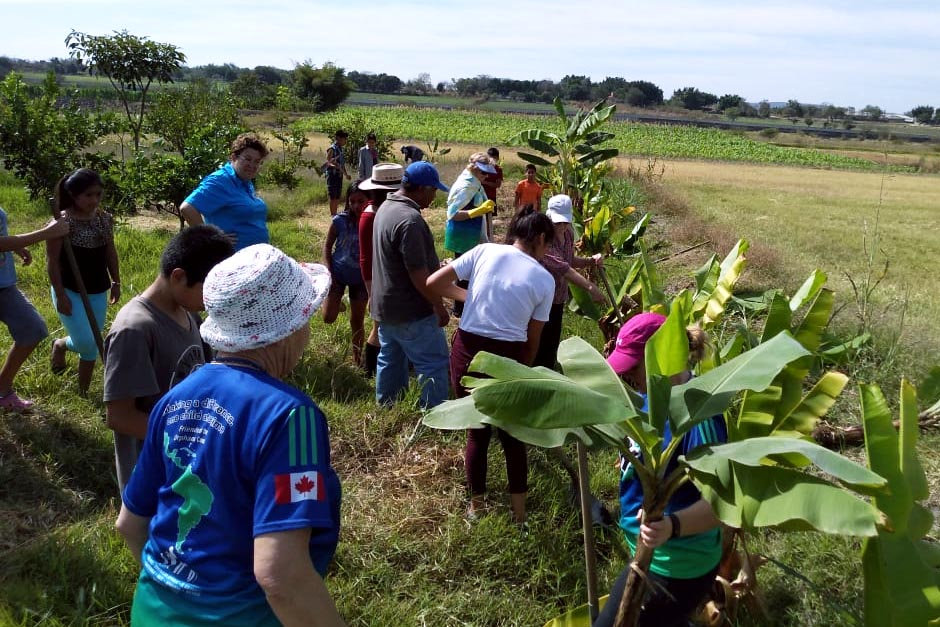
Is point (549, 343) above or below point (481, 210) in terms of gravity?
below

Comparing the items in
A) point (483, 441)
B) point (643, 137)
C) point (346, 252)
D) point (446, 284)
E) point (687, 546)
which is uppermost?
point (446, 284)

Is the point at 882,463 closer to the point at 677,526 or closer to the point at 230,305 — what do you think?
the point at 677,526

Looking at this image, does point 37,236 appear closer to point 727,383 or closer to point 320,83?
point 727,383

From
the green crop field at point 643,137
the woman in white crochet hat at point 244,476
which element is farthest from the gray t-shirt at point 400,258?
the green crop field at point 643,137

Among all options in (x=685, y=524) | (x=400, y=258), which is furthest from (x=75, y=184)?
(x=685, y=524)

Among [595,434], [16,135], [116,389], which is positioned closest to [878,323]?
[595,434]

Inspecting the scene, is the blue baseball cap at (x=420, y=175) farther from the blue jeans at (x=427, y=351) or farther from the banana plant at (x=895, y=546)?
the banana plant at (x=895, y=546)

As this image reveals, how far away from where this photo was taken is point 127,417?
8.89 feet

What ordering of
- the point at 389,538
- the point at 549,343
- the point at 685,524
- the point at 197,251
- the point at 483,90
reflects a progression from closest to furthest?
the point at 685,524
the point at 197,251
the point at 389,538
the point at 549,343
the point at 483,90

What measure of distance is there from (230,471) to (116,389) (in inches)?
53.4

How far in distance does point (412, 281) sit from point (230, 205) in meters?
1.47

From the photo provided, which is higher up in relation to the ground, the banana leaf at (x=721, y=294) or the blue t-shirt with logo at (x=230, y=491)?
the blue t-shirt with logo at (x=230, y=491)

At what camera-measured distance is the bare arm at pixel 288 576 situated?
1.47 metres

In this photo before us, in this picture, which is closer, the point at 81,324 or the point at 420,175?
the point at 420,175
